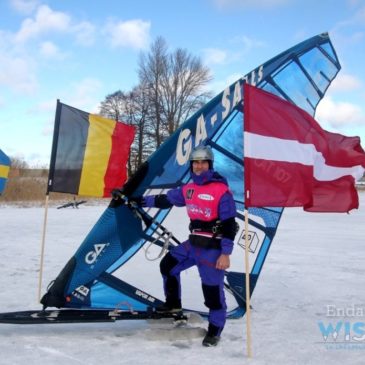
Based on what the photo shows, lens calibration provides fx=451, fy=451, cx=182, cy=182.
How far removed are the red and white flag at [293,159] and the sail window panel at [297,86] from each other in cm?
83

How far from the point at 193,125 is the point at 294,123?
3.32 ft

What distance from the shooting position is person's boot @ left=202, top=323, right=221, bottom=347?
3865 millimetres

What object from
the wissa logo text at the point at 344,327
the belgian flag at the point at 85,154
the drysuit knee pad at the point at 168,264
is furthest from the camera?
the belgian flag at the point at 85,154

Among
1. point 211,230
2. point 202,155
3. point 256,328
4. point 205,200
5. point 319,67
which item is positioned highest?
point 319,67

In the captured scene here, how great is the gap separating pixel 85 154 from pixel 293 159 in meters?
2.18

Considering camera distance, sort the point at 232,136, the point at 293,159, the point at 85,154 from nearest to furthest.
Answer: the point at 293,159 → the point at 85,154 → the point at 232,136

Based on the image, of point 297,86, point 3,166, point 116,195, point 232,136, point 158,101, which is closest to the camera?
point 116,195

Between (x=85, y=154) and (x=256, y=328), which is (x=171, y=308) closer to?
(x=256, y=328)

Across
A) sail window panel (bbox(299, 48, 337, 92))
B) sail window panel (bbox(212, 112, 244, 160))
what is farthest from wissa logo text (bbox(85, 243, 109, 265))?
→ sail window panel (bbox(299, 48, 337, 92))

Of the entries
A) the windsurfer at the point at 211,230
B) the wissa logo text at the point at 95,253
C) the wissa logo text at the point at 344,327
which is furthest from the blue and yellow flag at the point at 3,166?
the wissa logo text at the point at 344,327

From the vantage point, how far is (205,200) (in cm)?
392

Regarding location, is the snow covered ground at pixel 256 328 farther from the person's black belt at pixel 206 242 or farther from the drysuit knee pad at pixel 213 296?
the person's black belt at pixel 206 242

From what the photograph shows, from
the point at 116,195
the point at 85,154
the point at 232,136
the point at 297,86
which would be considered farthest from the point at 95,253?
the point at 297,86

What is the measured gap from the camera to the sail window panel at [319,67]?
5.00 metres
